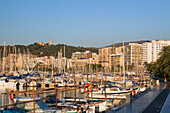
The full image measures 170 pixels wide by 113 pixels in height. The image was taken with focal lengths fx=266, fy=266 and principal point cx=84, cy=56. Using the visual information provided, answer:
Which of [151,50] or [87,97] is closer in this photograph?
[87,97]

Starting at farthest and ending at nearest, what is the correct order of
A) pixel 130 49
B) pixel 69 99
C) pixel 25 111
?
pixel 130 49 → pixel 69 99 → pixel 25 111

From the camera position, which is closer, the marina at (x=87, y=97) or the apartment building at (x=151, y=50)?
the marina at (x=87, y=97)

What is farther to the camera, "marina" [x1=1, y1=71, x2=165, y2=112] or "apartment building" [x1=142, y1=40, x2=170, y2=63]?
"apartment building" [x1=142, y1=40, x2=170, y2=63]

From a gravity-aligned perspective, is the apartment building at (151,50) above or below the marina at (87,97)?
above

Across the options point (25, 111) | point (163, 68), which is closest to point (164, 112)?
point (25, 111)

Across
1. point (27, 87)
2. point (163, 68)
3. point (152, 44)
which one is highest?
point (152, 44)

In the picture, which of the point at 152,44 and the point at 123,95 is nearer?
the point at 123,95

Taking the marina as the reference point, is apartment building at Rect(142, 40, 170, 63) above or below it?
above

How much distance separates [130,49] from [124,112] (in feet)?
516

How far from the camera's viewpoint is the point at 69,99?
90.3ft

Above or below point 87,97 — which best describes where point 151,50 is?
above

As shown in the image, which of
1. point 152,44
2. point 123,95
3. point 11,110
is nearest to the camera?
point 11,110

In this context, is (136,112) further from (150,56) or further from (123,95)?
(150,56)

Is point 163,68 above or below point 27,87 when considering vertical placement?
above
